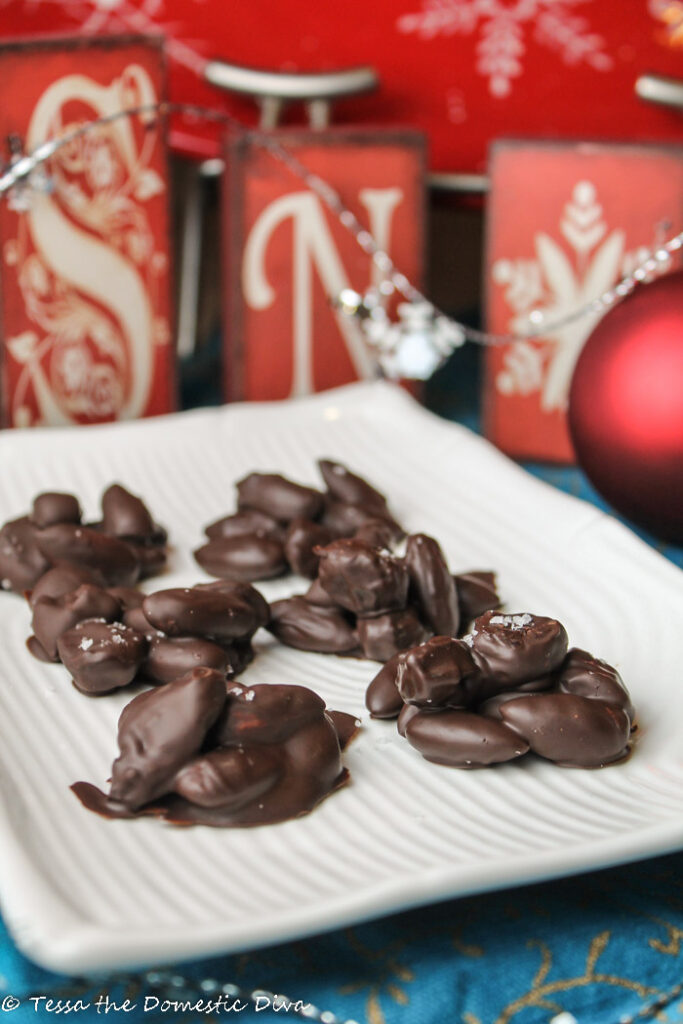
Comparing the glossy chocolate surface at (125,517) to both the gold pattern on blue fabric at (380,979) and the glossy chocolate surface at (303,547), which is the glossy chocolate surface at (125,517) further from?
the gold pattern on blue fabric at (380,979)

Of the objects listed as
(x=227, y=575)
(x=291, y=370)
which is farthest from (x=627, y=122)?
(x=227, y=575)

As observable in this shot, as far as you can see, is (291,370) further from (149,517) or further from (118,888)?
(118,888)

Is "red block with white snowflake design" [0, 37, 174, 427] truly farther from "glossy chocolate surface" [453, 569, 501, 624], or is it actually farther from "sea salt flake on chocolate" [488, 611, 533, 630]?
"sea salt flake on chocolate" [488, 611, 533, 630]

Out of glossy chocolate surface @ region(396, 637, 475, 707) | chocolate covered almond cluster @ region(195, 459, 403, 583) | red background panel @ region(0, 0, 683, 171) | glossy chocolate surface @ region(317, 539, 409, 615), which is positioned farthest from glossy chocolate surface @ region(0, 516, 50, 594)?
red background panel @ region(0, 0, 683, 171)

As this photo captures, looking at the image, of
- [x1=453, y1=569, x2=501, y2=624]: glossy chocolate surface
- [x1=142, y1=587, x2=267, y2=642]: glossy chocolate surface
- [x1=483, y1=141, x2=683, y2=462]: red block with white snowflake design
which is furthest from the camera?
[x1=483, y1=141, x2=683, y2=462]: red block with white snowflake design

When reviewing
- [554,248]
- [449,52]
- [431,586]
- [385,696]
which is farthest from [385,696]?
[449,52]

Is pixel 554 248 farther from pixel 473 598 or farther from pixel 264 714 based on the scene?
pixel 264 714
